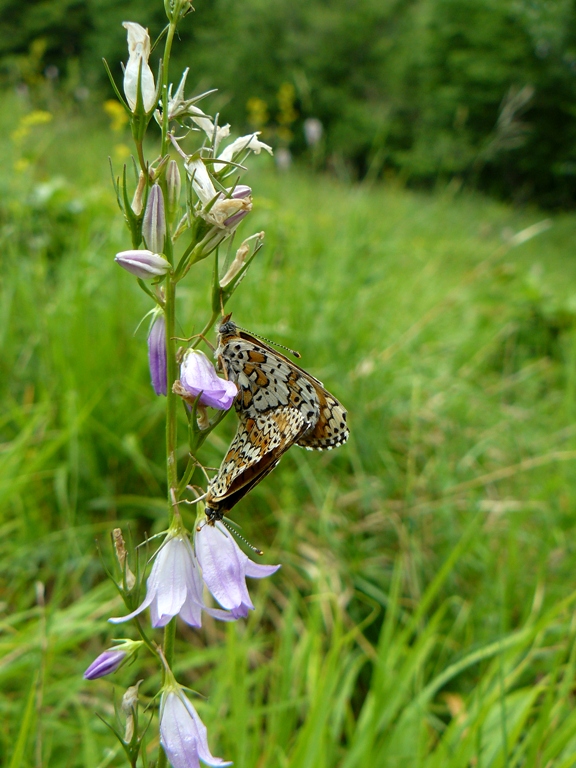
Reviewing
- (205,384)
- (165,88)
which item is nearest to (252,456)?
(205,384)

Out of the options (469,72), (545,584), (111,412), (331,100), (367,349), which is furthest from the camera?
(331,100)

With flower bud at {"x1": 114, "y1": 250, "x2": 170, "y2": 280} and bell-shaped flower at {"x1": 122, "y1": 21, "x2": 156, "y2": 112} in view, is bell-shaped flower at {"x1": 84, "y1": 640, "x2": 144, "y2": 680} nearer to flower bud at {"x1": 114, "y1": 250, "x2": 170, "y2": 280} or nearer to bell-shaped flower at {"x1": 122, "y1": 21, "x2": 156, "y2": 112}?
flower bud at {"x1": 114, "y1": 250, "x2": 170, "y2": 280}

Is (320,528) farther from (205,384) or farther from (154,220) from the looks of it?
(154,220)

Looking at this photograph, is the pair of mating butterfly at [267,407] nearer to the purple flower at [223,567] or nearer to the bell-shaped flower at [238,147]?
the purple flower at [223,567]

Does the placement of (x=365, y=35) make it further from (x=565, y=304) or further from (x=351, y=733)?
(x=351, y=733)

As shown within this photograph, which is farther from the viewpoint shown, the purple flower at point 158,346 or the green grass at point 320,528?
the green grass at point 320,528

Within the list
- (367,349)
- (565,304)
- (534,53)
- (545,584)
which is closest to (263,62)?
(534,53)

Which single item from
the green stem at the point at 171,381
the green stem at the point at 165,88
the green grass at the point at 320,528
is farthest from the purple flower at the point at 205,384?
the green grass at the point at 320,528
